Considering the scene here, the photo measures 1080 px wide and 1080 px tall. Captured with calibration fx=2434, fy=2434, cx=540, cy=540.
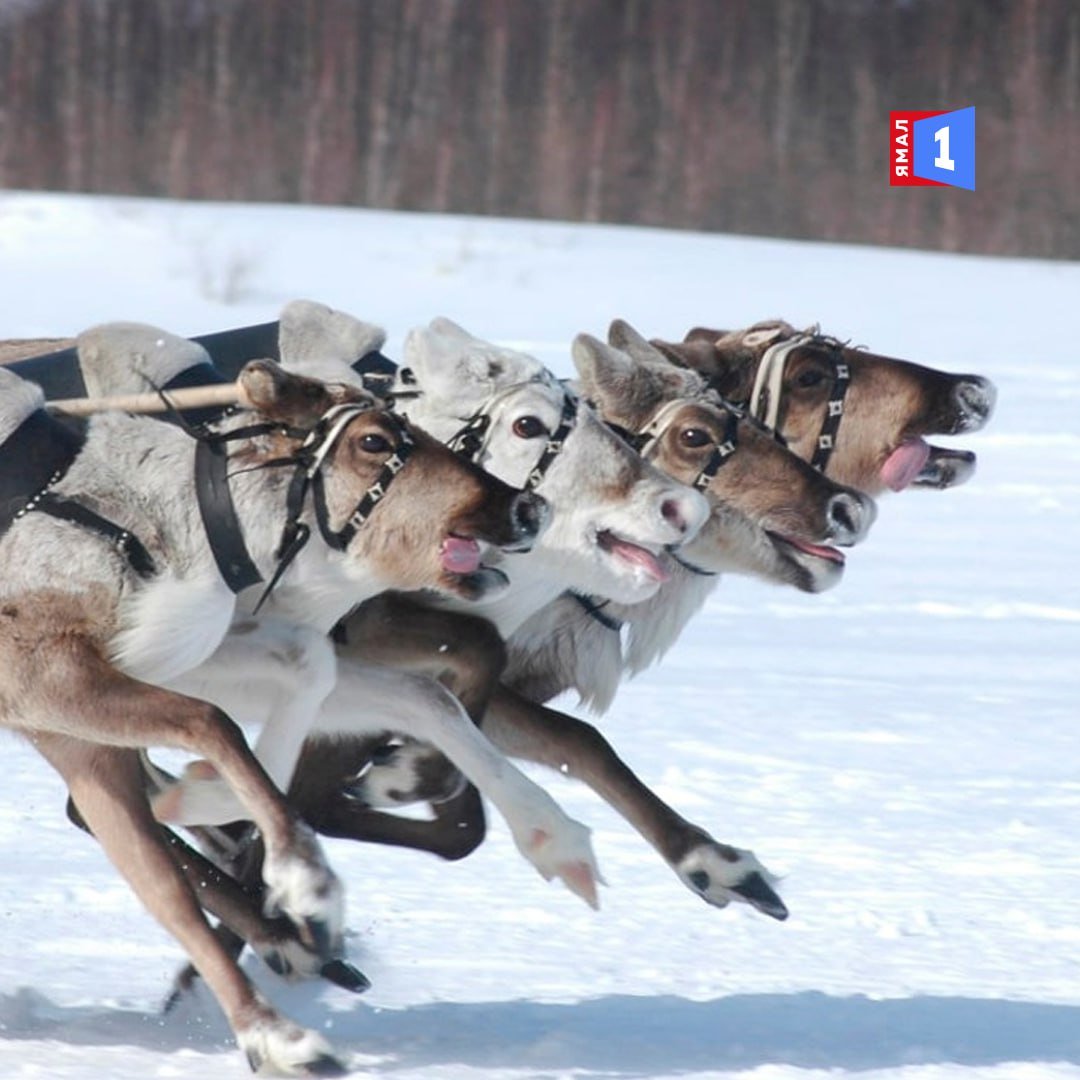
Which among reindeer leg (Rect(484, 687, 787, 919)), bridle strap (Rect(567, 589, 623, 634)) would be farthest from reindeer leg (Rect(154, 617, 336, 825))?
bridle strap (Rect(567, 589, 623, 634))

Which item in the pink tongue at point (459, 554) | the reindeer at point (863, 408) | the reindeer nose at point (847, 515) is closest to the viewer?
the pink tongue at point (459, 554)

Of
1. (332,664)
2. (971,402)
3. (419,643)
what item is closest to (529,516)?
(332,664)

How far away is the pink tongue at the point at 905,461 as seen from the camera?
17.1 feet

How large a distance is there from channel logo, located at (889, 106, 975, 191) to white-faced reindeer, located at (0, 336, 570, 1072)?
1447 cm

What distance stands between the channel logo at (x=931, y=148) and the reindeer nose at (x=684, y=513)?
1413 cm

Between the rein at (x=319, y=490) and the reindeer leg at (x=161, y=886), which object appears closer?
the reindeer leg at (x=161, y=886)

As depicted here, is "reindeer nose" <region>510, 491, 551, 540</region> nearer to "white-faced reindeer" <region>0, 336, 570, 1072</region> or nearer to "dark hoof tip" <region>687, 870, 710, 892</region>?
"white-faced reindeer" <region>0, 336, 570, 1072</region>

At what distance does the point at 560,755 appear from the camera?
4.98m

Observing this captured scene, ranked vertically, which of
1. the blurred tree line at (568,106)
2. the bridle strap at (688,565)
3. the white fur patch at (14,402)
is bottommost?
the blurred tree line at (568,106)

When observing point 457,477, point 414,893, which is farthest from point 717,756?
point 457,477

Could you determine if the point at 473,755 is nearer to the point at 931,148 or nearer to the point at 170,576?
the point at 170,576

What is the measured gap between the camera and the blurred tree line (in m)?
22.5

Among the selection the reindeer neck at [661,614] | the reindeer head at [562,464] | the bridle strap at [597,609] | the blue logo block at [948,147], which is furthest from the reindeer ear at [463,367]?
the blue logo block at [948,147]

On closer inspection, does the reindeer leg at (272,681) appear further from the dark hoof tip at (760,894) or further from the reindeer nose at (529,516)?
the dark hoof tip at (760,894)
